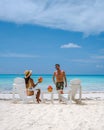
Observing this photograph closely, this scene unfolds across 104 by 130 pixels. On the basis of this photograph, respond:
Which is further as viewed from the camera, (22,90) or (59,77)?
(59,77)

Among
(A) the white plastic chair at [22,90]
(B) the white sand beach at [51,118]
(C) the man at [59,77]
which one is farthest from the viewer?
(C) the man at [59,77]

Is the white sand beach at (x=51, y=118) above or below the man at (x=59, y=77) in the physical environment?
below

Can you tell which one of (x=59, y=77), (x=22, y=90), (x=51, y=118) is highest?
(x=59, y=77)

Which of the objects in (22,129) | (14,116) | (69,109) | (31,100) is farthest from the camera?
(31,100)

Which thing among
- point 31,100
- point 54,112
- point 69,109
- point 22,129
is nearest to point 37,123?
point 22,129

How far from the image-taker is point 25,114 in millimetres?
7828

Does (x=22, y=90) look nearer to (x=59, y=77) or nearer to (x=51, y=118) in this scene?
(x=59, y=77)

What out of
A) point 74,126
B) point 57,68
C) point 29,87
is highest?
point 57,68

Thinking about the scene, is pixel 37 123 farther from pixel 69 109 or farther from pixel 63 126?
pixel 69 109

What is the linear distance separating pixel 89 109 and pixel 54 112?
1.25 m

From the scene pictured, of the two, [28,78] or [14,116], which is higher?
[28,78]

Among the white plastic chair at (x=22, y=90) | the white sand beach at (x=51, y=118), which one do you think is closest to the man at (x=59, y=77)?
the white plastic chair at (x=22, y=90)

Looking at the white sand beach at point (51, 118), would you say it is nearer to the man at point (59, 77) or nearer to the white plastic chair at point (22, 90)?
the white plastic chair at point (22, 90)

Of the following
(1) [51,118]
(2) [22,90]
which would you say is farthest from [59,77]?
(1) [51,118]
